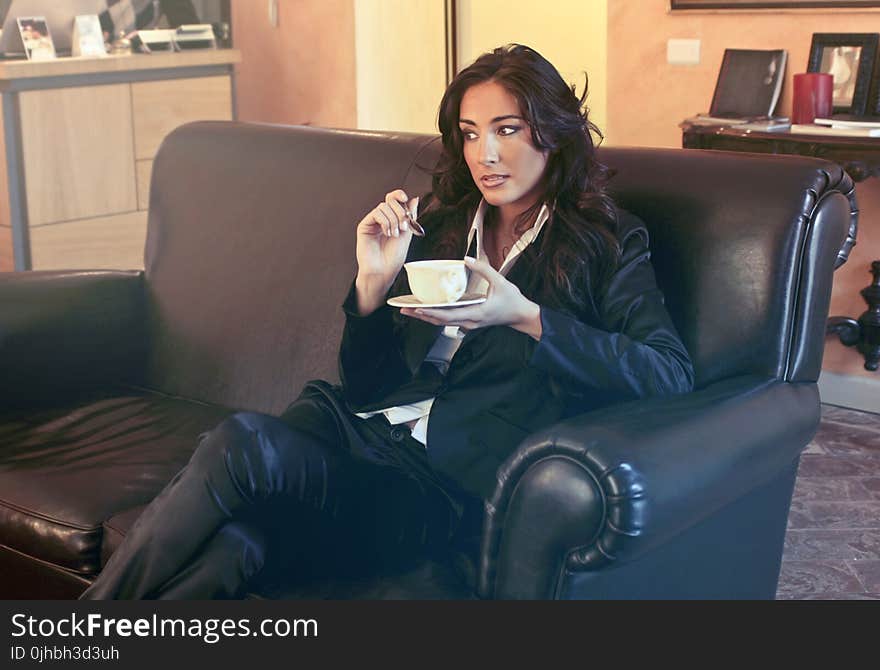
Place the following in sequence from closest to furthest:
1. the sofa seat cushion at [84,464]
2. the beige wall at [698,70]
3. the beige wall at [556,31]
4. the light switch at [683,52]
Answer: the sofa seat cushion at [84,464]
the beige wall at [698,70]
the light switch at [683,52]
the beige wall at [556,31]

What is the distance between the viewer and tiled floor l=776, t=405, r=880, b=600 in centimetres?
273

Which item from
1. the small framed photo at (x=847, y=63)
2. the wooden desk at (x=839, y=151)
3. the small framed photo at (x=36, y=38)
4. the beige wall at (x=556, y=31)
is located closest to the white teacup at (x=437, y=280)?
the wooden desk at (x=839, y=151)

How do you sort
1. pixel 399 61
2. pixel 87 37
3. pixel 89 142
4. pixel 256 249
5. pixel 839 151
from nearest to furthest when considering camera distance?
pixel 256 249 → pixel 839 151 → pixel 89 142 → pixel 87 37 → pixel 399 61

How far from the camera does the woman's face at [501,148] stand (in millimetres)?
1957

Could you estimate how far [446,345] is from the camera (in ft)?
6.64

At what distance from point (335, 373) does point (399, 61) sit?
12.6ft

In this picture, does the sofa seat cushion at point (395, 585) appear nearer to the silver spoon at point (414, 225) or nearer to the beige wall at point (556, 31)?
the silver spoon at point (414, 225)

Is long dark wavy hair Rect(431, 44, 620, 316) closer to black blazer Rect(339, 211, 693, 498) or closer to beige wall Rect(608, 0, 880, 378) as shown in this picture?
black blazer Rect(339, 211, 693, 498)

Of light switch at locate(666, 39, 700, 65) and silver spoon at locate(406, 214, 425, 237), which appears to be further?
light switch at locate(666, 39, 700, 65)

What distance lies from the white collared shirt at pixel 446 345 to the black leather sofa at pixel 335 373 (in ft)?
0.74

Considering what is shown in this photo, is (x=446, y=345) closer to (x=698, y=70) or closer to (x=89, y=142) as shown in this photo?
(x=698, y=70)

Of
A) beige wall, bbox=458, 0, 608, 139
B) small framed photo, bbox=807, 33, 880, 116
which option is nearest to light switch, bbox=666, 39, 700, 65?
small framed photo, bbox=807, 33, 880, 116

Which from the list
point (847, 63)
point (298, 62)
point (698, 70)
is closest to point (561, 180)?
point (847, 63)

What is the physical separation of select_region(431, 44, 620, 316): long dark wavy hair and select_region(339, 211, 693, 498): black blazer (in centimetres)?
2
